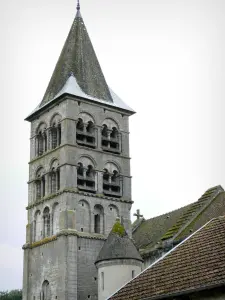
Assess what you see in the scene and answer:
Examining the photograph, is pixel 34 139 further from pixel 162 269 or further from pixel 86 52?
pixel 162 269

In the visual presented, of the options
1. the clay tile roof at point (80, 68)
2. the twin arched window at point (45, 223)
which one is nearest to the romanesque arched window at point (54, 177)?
the twin arched window at point (45, 223)

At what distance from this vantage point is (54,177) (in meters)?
48.8

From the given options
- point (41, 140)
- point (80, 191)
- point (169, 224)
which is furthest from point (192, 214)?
point (41, 140)

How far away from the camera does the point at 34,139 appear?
51.7 metres

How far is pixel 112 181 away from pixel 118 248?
10.3 meters

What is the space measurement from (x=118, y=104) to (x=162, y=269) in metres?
30.8

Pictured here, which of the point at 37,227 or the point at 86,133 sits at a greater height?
the point at 86,133

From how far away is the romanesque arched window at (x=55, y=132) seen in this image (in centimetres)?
4912

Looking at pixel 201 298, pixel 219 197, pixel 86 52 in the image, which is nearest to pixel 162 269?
pixel 201 298

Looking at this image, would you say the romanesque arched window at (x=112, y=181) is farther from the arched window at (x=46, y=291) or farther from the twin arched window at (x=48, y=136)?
the arched window at (x=46, y=291)

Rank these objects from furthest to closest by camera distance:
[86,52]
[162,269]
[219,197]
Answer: [86,52] < [219,197] < [162,269]

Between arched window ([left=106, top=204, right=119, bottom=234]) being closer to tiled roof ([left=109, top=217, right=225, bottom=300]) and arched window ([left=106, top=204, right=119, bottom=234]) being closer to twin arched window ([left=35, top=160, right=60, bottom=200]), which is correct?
twin arched window ([left=35, top=160, right=60, bottom=200])

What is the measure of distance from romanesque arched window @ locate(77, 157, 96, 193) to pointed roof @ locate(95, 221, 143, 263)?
23.2ft

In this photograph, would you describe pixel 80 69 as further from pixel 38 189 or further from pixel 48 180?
pixel 38 189
